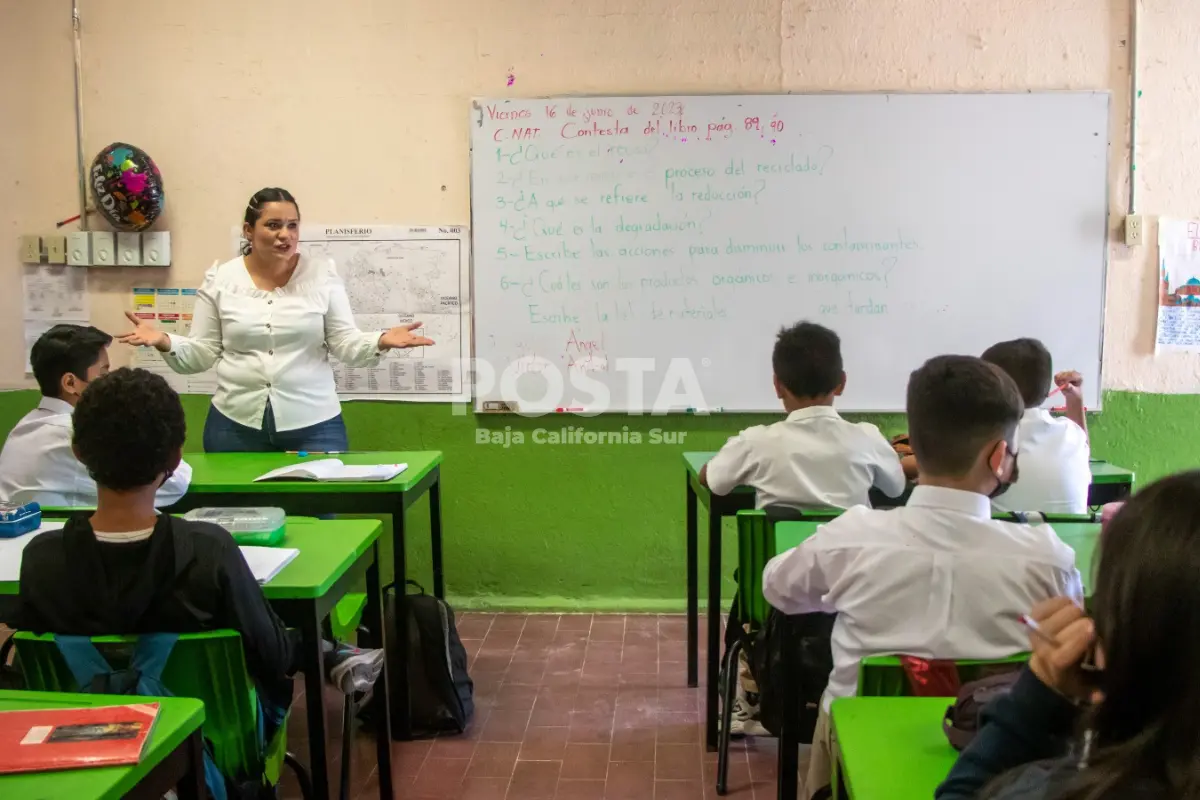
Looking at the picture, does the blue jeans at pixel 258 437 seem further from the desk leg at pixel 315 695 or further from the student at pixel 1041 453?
the student at pixel 1041 453

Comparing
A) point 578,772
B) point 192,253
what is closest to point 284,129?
point 192,253

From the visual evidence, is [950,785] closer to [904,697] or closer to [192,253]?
[904,697]

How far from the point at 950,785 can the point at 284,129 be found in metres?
3.66

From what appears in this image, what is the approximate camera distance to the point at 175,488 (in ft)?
7.61

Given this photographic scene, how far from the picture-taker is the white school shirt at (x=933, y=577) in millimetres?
1414

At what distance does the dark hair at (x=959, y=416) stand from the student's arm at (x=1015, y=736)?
0.71 m

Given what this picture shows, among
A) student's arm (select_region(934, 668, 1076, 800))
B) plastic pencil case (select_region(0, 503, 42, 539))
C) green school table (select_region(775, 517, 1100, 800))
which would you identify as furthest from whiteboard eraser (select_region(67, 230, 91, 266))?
student's arm (select_region(934, 668, 1076, 800))

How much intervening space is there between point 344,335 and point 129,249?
1295 millimetres

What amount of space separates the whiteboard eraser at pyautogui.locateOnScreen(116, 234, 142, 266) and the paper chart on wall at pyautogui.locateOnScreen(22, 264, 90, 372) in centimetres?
22

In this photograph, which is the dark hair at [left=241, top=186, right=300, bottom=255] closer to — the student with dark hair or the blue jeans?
the blue jeans

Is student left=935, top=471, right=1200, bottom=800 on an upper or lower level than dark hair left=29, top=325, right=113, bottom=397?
lower

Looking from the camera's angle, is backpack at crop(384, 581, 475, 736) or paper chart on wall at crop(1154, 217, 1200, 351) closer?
backpack at crop(384, 581, 475, 736)

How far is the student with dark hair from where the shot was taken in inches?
89.9

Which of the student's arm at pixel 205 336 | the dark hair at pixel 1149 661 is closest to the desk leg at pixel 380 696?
the student's arm at pixel 205 336
